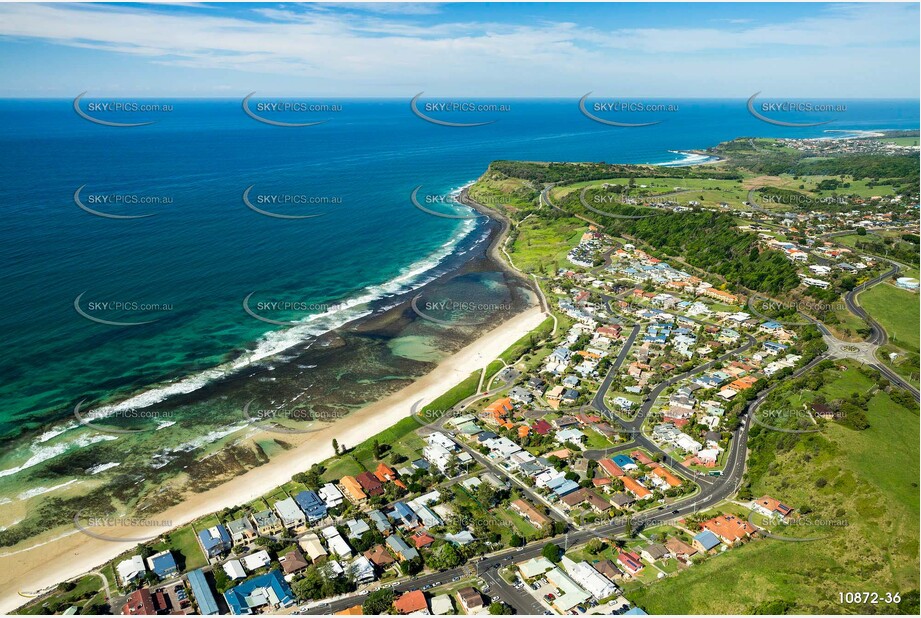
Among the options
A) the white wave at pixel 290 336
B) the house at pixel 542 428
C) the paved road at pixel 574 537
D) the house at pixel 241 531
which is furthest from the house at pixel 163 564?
the house at pixel 542 428

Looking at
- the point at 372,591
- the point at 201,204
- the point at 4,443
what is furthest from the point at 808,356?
the point at 201,204

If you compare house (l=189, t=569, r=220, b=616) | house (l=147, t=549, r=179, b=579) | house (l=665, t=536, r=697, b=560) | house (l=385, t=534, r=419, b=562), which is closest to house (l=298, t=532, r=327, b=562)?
house (l=385, t=534, r=419, b=562)

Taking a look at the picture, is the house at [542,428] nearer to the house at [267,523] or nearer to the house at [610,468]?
the house at [610,468]

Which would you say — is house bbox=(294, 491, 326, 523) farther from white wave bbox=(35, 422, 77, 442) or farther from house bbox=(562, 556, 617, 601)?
white wave bbox=(35, 422, 77, 442)

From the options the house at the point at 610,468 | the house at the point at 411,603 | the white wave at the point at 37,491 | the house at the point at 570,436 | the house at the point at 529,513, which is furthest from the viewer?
the house at the point at 570,436

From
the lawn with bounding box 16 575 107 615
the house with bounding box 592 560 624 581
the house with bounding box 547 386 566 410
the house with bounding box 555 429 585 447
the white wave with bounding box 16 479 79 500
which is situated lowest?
the lawn with bounding box 16 575 107 615

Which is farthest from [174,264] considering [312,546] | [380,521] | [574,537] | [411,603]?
[574,537]
